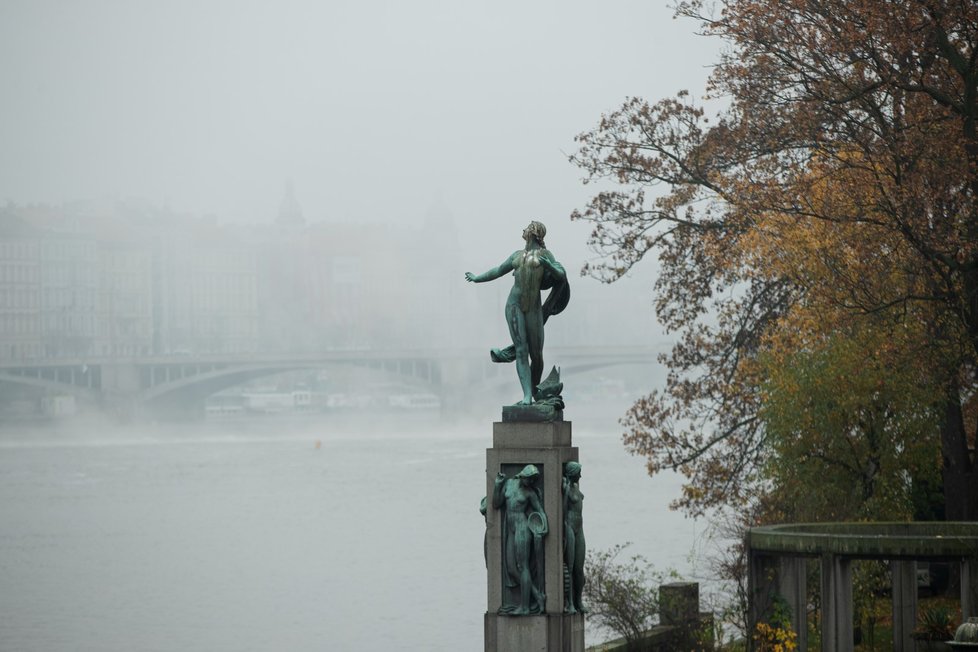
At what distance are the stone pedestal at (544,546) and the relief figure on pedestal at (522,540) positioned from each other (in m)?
0.05

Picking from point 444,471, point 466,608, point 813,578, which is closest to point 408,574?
point 466,608

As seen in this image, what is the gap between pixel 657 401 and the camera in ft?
94.7

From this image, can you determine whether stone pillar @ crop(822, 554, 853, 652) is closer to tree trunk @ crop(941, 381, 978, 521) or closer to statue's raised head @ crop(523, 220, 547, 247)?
statue's raised head @ crop(523, 220, 547, 247)

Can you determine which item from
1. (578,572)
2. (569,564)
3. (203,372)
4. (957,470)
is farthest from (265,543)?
(203,372)

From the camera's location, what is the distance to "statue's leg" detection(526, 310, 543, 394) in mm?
15523

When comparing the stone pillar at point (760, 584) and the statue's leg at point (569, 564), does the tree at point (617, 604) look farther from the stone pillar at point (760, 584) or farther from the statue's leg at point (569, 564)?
the statue's leg at point (569, 564)

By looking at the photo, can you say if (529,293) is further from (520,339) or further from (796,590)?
(796,590)

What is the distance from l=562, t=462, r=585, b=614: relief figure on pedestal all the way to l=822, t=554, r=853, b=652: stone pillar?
296 cm

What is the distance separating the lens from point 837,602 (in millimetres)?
16484

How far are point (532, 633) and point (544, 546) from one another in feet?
2.55

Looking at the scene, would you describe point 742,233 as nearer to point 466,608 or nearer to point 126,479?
point 466,608

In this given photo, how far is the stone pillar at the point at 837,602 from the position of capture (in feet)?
53.8

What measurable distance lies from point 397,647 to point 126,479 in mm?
52851

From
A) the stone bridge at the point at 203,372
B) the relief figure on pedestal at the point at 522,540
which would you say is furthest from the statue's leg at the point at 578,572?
the stone bridge at the point at 203,372
